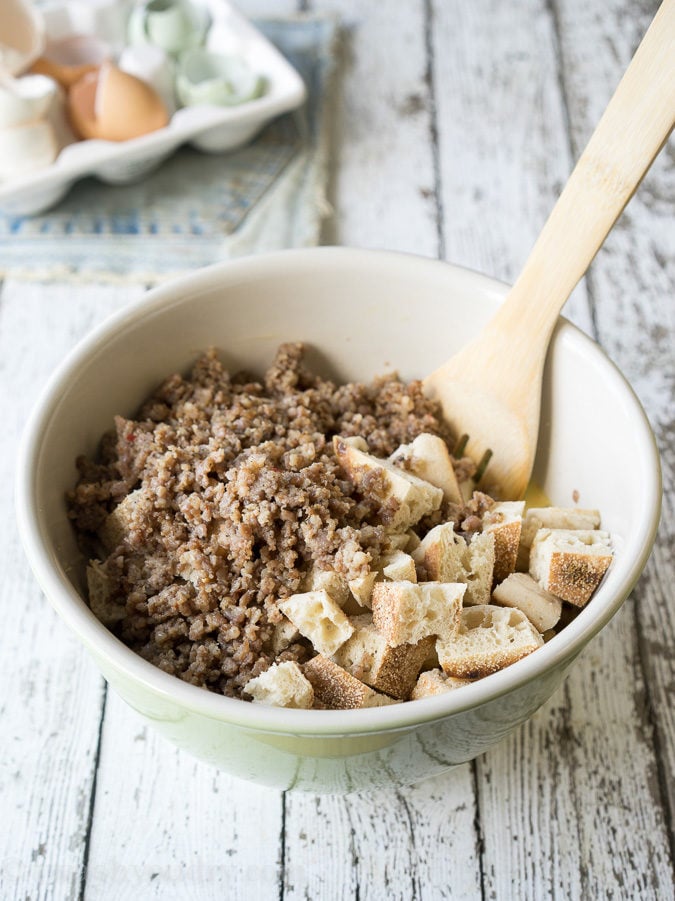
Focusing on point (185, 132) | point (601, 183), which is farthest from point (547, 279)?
point (185, 132)

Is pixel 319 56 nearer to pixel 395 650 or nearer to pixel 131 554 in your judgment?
pixel 131 554

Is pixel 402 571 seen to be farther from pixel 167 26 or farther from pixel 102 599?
pixel 167 26

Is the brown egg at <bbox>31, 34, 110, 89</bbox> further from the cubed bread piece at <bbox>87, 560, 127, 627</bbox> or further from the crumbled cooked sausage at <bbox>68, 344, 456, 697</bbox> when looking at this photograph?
the cubed bread piece at <bbox>87, 560, 127, 627</bbox>

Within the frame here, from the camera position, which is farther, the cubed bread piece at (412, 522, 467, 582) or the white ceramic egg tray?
the white ceramic egg tray

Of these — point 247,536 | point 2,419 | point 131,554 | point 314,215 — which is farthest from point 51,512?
point 314,215

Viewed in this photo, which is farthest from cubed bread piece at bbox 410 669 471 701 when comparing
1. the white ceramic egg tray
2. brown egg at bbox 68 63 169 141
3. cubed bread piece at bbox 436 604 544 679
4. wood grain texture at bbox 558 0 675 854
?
brown egg at bbox 68 63 169 141

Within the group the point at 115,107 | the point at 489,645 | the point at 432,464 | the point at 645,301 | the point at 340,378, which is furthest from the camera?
the point at 115,107
